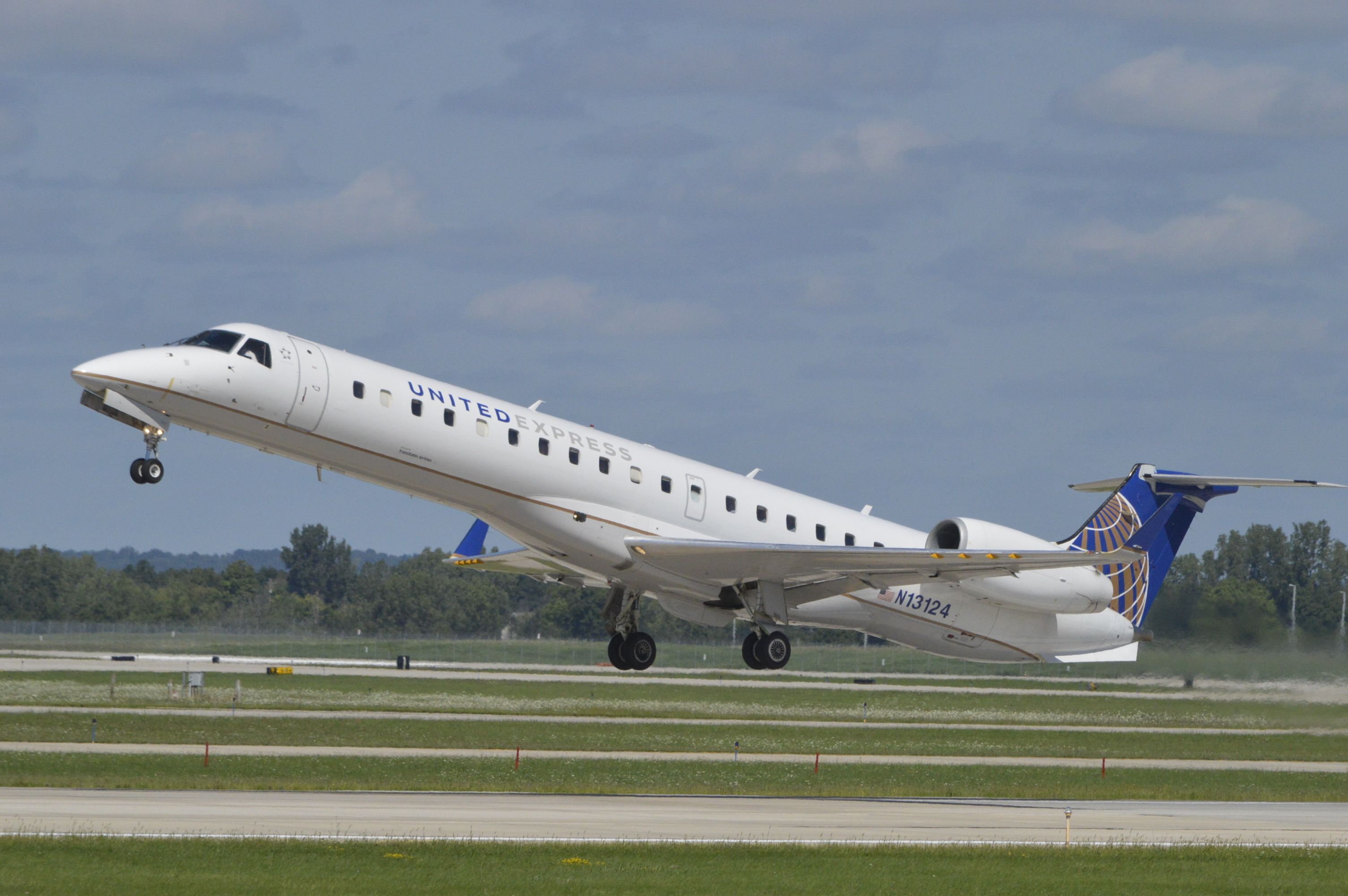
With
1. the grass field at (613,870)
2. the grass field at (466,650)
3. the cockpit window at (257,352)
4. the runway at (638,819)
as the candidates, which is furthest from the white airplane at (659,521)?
the grass field at (466,650)

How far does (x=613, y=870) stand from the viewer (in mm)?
22375

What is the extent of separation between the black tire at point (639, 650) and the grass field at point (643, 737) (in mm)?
11699

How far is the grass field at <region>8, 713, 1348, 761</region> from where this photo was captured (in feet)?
145

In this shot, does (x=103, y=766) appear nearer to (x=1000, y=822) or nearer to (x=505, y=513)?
(x=505, y=513)

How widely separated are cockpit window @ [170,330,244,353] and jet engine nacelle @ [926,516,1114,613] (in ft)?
42.9

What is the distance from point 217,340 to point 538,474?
5728 millimetres

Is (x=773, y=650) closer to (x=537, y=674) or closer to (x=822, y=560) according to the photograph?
(x=822, y=560)

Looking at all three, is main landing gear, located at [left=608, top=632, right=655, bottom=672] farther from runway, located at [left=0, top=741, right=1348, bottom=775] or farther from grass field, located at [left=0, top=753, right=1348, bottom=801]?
runway, located at [left=0, top=741, right=1348, bottom=775]

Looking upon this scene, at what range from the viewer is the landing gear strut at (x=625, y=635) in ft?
107

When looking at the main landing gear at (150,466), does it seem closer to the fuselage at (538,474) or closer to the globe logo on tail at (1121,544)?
the fuselage at (538,474)

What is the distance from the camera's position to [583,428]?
29.8 m

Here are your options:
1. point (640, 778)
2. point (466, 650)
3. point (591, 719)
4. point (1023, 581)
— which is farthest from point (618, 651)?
point (466, 650)

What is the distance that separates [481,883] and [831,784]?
690 inches

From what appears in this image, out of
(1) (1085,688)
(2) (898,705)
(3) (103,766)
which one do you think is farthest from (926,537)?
(1) (1085,688)
